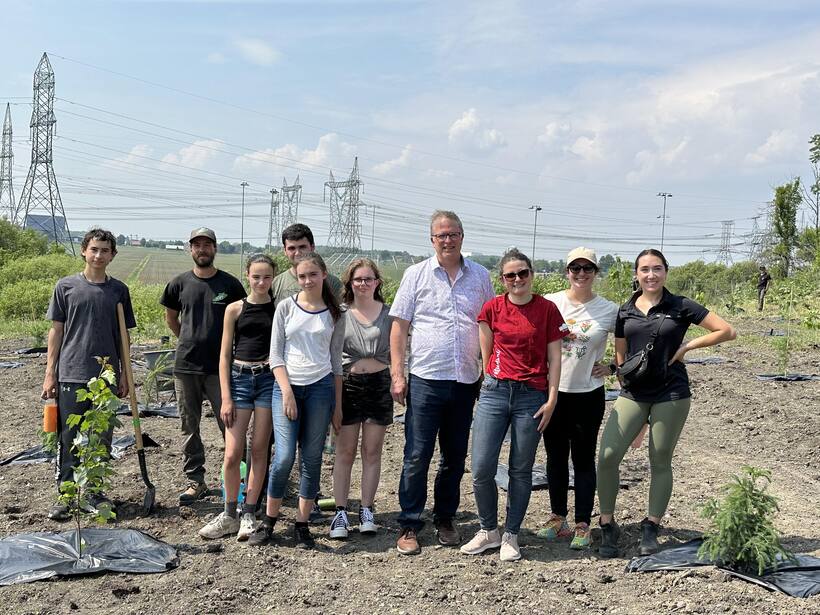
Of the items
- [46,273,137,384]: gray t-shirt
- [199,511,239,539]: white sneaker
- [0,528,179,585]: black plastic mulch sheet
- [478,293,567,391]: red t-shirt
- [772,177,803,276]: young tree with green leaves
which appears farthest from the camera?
[772,177,803,276]: young tree with green leaves

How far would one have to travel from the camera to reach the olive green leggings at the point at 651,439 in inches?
153

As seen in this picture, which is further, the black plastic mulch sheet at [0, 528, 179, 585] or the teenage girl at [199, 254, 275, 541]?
the teenage girl at [199, 254, 275, 541]

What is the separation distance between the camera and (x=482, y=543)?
4.07 meters

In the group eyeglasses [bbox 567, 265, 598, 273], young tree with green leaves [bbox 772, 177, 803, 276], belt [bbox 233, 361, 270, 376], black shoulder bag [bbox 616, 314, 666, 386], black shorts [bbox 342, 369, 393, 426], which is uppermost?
young tree with green leaves [bbox 772, 177, 803, 276]

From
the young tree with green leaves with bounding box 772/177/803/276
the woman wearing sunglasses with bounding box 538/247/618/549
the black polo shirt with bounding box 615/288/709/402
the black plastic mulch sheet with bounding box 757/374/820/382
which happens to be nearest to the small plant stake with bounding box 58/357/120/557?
the woman wearing sunglasses with bounding box 538/247/618/549

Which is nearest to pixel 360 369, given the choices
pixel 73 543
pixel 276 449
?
pixel 276 449

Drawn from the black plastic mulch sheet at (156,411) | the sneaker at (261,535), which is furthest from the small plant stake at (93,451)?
the black plastic mulch sheet at (156,411)

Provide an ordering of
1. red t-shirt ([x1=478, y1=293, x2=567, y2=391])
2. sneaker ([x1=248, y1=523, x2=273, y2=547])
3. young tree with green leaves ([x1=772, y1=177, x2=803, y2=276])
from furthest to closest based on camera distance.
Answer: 1. young tree with green leaves ([x1=772, y1=177, x2=803, y2=276])
2. sneaker ([x1=248, y1=523, x2=273, y2=547])
3. red t-shirt ([x1=478, y1=293, x2=567, y2=391])

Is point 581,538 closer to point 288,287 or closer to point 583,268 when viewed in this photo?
point 583,268

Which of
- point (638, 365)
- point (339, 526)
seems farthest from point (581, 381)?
point (339, 526)

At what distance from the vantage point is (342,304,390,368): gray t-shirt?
4223mm

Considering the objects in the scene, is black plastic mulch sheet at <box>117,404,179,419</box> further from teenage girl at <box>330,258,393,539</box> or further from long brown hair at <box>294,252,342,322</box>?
long brown hair at <box>294,252,342,322</box>

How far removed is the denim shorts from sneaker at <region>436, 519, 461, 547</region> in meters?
1.20

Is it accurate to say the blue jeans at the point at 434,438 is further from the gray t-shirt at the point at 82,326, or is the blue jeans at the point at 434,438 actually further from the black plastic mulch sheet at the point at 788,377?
the black plastic mulch sheet at the point at 788,377
